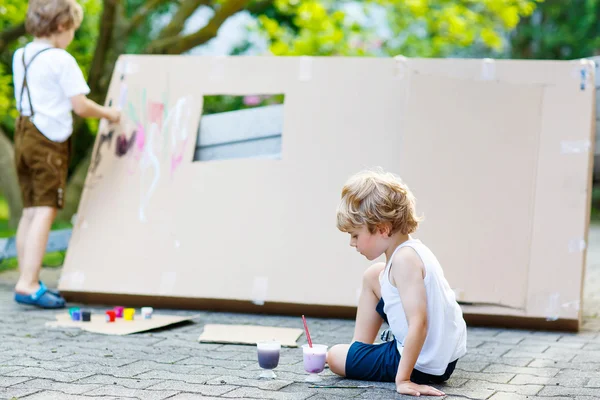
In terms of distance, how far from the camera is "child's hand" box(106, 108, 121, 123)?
15.7ft

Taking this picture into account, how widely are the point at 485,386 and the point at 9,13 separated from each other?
→ 861 centimetres

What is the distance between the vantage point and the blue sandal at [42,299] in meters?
4.54

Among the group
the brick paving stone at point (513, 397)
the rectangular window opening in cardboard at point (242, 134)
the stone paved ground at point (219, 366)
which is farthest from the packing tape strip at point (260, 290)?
the brick paving stone at point (513, 397)

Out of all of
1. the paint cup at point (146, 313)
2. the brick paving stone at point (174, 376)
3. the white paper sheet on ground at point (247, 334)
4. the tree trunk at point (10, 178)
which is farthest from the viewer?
the tree trunk at point (10, 178)

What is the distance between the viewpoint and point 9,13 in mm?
9930

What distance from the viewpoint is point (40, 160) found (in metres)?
4.61

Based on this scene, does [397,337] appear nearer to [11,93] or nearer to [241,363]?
[241,363]

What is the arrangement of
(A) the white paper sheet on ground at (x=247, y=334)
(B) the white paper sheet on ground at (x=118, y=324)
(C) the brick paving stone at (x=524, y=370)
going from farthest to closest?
(B) the white paper sheet on ground at (x=118, y=324)
(A) the white paper sheet on ground at (x=247, y=334)
(C) the brick paving stone at (x=524, y=370)

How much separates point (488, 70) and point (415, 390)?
2165 mm

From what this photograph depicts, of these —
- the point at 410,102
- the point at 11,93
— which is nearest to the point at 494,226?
the point at 410,102

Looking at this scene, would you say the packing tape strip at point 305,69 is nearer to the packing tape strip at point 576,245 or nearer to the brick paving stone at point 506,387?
the packing tape strip at point 576,245

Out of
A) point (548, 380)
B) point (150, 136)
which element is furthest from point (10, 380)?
point (150, 136)

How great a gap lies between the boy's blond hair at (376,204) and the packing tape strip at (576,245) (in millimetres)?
1639

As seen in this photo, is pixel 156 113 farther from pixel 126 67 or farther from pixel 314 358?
pixel 314 358
